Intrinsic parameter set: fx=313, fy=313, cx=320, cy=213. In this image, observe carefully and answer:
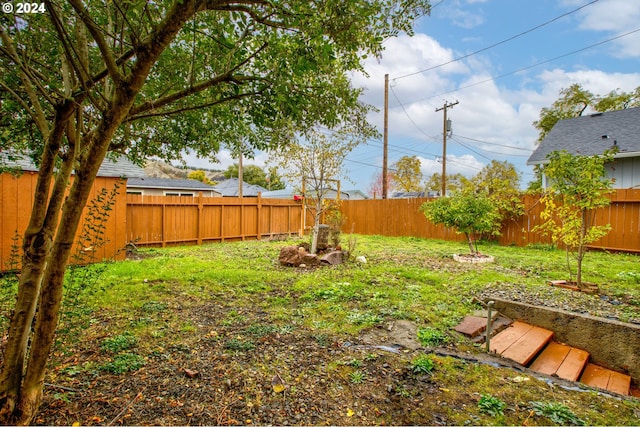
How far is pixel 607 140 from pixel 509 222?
414 centimetres

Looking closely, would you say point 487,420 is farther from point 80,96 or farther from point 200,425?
→ point 80,96

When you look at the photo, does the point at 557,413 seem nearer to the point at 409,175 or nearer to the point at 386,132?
the point at 386,132

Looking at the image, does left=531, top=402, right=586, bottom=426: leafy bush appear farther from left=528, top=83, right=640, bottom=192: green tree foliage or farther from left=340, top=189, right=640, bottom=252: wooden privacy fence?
left=528, top=83, right=640, bottom=192: green tree foliage

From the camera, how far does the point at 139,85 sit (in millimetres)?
1477

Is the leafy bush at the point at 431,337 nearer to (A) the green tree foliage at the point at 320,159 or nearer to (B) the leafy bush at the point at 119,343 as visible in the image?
(B) the leafy bush at the point at 119,343

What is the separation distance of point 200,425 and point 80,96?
6.23 feet

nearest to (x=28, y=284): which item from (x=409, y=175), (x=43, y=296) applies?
(x=43, y=296)

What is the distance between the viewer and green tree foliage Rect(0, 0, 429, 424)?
4.89 feet

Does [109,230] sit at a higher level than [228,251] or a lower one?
higher

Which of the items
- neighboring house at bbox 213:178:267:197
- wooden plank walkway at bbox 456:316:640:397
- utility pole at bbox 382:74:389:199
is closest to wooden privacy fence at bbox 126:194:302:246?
utility pole at bbox 382:74:389:199

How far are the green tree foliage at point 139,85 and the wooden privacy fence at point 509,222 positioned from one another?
15.2ft

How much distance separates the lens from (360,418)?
178cm

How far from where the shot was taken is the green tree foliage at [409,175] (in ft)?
78.8

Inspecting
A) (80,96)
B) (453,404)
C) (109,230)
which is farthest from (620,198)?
(109,230)
